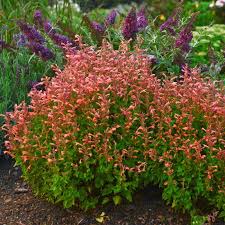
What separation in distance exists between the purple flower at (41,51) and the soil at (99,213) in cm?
116

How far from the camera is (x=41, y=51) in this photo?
4.50 metres

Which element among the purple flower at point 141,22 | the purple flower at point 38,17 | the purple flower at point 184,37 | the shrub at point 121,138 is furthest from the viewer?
the purple flower at point 38,17

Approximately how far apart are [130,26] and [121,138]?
1.36 m

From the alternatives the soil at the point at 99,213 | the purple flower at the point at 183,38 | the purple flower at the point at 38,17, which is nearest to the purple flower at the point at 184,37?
the purple flower at the point at 183,38

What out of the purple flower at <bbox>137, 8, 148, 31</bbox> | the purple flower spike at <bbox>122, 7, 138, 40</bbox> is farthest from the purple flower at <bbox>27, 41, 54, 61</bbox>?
the purple flower at <bbox>137, 8, 148, 31</bbox>

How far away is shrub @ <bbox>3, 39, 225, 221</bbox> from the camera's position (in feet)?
11.0

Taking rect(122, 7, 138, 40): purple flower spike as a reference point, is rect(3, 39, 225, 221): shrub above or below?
below

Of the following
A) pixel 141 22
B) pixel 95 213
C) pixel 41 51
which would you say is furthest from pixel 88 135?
pixel 141 22

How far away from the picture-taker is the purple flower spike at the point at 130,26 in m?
4.47

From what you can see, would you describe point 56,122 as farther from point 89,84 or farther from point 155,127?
point 155,127

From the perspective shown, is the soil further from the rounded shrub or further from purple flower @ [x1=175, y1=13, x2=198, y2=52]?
purple flower @ [x1=175, y1=13, x2=198, y2=52]

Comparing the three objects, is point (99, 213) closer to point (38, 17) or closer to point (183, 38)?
point (183, 38)

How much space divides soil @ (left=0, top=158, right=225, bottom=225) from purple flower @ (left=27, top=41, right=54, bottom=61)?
116 cm

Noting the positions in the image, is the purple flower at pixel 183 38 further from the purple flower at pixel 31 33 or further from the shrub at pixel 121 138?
the purple flower at pixel 31 33
